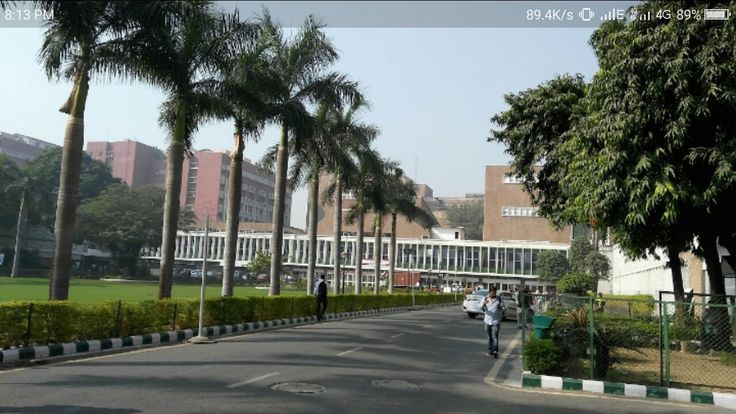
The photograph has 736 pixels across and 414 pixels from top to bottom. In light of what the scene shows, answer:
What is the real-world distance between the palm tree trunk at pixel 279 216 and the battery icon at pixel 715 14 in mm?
16073

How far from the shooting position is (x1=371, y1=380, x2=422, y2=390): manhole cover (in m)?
9.78

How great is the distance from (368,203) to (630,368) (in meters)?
27.1

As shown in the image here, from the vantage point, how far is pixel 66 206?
14914 mm

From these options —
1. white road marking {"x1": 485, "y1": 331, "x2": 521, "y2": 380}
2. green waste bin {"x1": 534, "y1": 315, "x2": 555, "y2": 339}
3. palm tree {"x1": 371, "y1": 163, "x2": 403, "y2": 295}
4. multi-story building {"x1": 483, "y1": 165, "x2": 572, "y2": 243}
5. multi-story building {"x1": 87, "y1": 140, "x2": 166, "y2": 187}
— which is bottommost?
white road marking {"x1": 485, "y1": 331, "x2": 521, "y2": 380}

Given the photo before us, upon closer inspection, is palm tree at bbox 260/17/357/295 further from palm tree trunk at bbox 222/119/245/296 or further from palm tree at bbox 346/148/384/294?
palm tree at bbox 346/148/384/294

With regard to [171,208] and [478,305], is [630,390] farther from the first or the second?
[478,305]

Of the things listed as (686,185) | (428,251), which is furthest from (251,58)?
(428,251)

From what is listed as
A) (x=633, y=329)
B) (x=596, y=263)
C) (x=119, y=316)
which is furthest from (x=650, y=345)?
(x=596, y=263)

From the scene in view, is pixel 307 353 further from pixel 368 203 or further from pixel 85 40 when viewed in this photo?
pixel 368 203

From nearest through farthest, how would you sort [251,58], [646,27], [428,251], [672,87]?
[672,87], [646,27], [251,58], [428,251]

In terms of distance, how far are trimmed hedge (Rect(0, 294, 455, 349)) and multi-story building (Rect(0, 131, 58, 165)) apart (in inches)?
4799

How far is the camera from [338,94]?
82.8 feet

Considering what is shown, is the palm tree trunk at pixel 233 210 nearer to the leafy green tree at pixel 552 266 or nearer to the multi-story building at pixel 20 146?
the leafy green tree at pixel 552 266

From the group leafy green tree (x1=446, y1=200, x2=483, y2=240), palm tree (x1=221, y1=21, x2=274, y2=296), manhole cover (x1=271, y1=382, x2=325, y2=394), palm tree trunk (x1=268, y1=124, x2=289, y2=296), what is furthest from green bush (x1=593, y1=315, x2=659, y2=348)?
leafy green tree (x1=446, y1=200, x2=483, y2=240)
